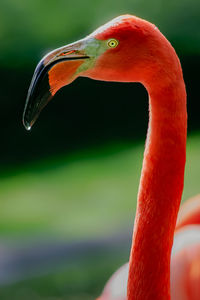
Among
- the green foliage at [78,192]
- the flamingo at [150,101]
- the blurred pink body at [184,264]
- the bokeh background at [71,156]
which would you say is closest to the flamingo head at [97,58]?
the flamingo at [150,101]

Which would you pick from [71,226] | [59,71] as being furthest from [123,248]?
[59,71]

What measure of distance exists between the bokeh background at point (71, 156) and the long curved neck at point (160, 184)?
0.89 m

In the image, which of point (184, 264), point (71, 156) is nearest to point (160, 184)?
point (184, 264)

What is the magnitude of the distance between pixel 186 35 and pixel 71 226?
4.26 ft

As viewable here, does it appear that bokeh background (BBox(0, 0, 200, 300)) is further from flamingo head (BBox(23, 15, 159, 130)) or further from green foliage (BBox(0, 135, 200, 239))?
flamingo head (BBox(23, 15, 159, 130))

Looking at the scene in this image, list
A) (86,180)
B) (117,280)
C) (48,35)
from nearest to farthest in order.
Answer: (117,280), (86,180), (48,35)

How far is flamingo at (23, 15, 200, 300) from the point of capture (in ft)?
2.13

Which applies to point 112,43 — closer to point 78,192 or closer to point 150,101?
point 150,101

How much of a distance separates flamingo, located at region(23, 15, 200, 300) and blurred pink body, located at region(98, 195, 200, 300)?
245 millimetres

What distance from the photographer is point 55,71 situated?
642mm

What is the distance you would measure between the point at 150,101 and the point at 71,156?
169 cm

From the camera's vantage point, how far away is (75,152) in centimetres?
236

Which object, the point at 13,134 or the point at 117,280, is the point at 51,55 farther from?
the point at 13,134

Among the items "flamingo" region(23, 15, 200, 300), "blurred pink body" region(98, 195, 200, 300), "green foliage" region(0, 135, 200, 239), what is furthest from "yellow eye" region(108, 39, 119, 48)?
"green foliage" region(0, 135, 200, 239)
